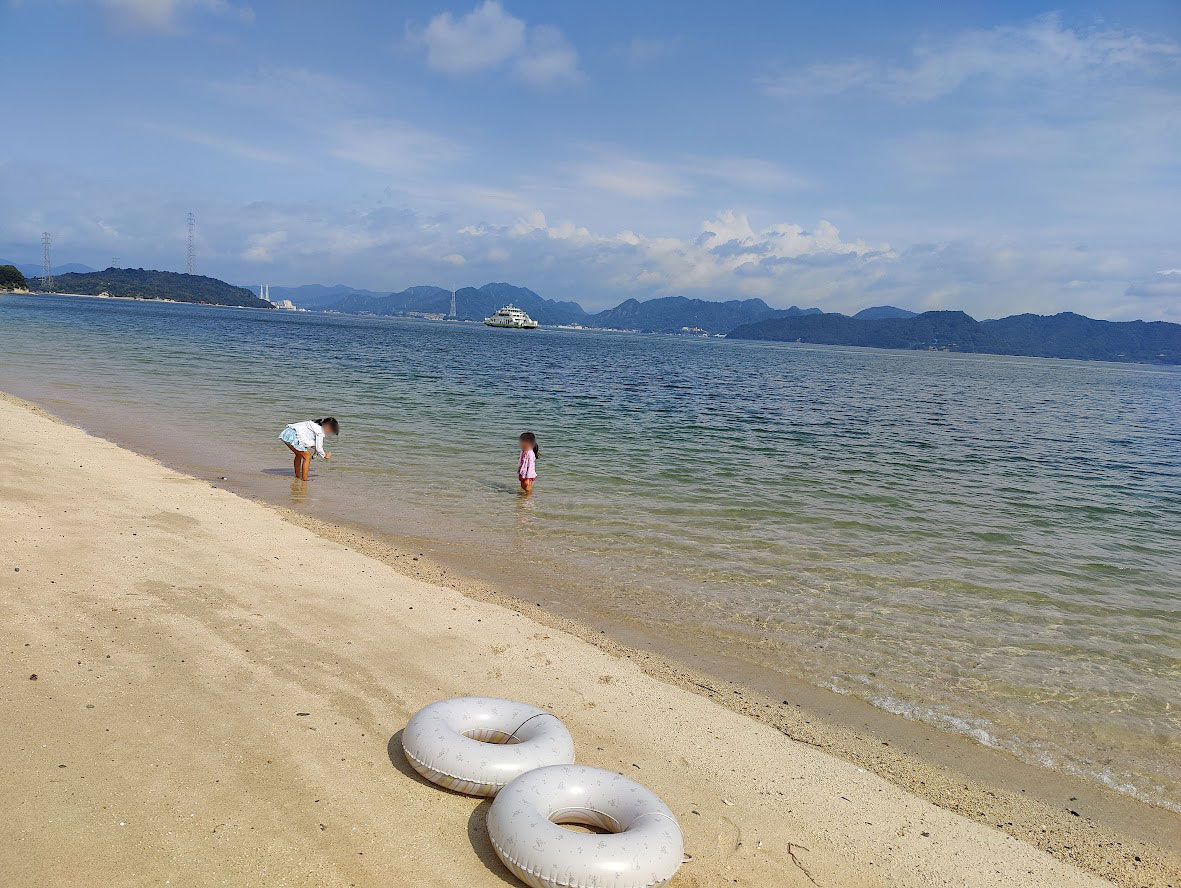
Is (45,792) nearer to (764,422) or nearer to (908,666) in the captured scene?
(908,666)

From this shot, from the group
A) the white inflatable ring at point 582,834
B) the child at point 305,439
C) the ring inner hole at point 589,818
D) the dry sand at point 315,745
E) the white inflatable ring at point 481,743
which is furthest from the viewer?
the child at point 305,439

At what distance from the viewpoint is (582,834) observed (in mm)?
3922

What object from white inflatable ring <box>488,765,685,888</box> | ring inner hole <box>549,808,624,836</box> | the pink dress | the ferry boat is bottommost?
ring inner hole <box>549,808,624,836</box>

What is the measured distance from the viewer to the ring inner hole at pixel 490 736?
508cm

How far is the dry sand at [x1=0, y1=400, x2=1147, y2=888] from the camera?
13.0 ft

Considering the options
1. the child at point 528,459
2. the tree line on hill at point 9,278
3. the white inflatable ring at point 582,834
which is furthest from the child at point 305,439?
the tree line on hill at point 9,278

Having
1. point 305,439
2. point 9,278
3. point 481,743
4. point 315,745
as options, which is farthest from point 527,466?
point 9,278

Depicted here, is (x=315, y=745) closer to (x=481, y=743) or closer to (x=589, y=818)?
(x=481, y=743)

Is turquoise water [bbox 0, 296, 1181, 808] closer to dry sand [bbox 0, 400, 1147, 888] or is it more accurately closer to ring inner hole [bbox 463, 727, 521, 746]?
dry sand [bbox 0, 400, 1147, 888]

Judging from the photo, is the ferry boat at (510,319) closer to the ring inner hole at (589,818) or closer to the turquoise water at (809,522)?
the turquoise water at (809,522)

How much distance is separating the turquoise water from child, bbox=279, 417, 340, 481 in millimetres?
694

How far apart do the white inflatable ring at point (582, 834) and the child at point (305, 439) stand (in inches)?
422

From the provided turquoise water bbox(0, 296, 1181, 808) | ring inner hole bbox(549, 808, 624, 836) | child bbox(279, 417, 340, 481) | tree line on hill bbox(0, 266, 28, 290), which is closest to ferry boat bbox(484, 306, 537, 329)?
tree line on hill bbox(0, 266, 28, 290)

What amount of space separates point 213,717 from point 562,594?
4.59 meters
